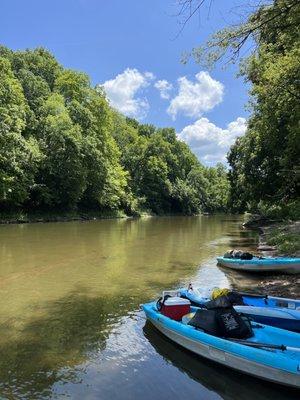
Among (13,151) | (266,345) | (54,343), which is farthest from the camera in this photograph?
(13,151)

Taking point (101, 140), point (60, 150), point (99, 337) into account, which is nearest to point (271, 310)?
point (99, 337)

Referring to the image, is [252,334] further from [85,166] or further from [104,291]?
[85,166]

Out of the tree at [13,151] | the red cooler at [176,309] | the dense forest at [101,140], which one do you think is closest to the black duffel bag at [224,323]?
the red cooler at [176,309]

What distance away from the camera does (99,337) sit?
7918mm

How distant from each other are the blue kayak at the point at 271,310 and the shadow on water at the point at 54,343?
218 centimetres

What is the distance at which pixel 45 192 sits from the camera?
42.5m

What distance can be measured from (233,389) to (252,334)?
0.99 meters

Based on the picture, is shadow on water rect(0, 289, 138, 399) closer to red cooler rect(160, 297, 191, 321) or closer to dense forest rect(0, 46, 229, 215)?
red cooler rect(160, 297, 191, 321)

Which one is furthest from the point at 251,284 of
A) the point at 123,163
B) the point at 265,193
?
the point at 123,163

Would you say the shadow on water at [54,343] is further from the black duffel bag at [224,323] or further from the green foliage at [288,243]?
the green foliage at [288,243]

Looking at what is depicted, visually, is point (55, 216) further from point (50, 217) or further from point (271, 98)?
point (271, 98)

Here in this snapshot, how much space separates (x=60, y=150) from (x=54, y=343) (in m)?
37.5

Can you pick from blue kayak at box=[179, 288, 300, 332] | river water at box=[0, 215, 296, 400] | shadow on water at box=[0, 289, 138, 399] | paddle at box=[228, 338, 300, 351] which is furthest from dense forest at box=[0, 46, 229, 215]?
paddle at box=[228, 338, 300, 351]

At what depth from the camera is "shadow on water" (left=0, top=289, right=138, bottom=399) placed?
6.01 m
